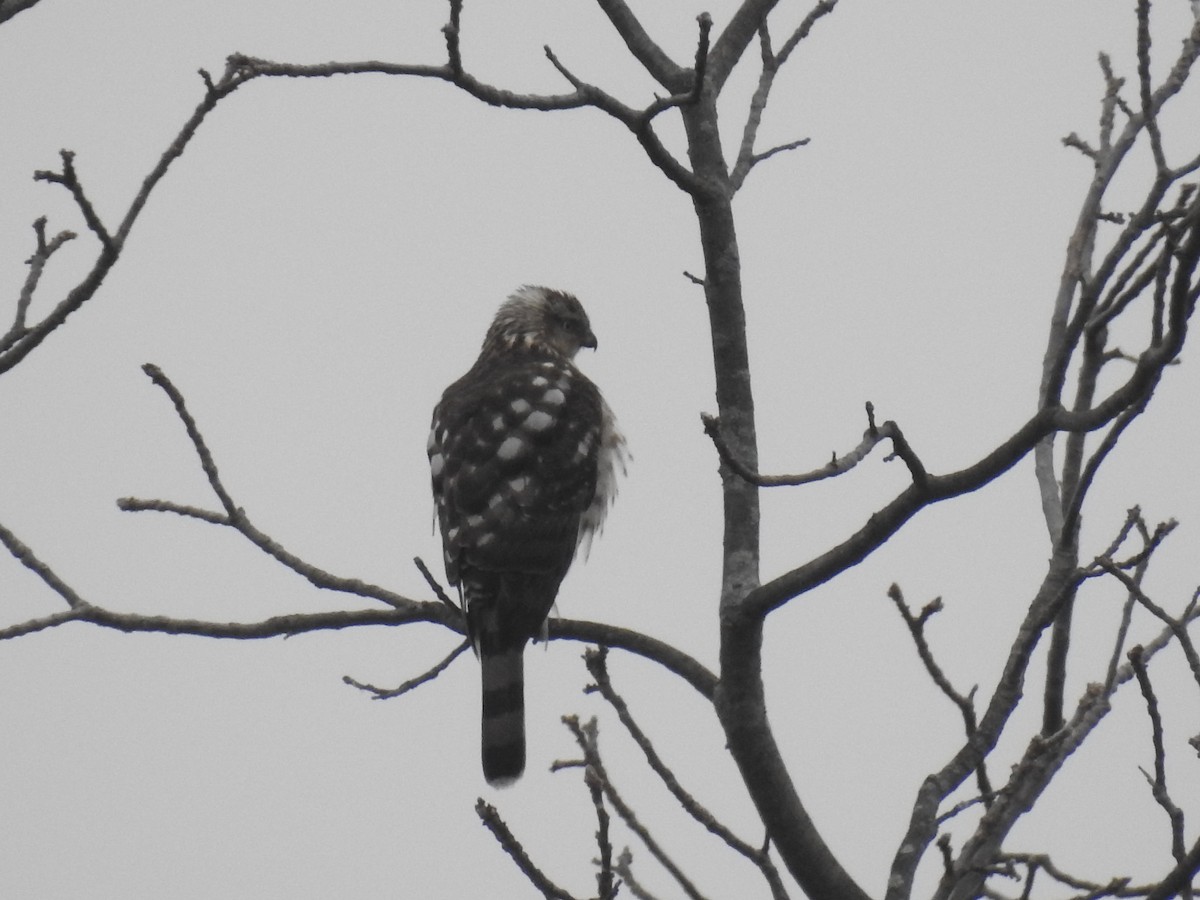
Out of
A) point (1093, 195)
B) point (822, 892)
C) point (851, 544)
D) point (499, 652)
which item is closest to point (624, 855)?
point (822, 892)

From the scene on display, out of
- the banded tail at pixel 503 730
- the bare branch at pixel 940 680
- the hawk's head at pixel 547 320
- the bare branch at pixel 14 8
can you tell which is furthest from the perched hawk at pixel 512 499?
the bare branch at pixel 14 8

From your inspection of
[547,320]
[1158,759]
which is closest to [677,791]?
[1158,759]

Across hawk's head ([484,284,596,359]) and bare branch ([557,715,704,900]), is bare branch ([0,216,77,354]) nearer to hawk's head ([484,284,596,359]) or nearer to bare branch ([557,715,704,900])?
bare branch ([557,715,704,900])

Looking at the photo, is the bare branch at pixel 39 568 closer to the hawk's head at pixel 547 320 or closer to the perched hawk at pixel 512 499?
the perched hawk at pixel 512 499

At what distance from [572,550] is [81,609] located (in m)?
1.93

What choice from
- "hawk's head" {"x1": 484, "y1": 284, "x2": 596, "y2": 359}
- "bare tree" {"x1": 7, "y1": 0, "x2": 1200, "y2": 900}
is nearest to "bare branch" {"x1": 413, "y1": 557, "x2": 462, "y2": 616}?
"bare tree" {"x1": 7, "y1": 0, "x2": 1200, "y2": 900}

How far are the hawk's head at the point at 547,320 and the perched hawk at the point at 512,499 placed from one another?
1015mm

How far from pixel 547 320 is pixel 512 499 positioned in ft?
7.75

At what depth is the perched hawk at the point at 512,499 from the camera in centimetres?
496

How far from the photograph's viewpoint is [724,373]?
3781 millimetres

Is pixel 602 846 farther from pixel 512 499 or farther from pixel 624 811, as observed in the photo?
pixel 512 499

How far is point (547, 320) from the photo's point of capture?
7562 millimetres

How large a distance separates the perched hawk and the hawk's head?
1.02 metres

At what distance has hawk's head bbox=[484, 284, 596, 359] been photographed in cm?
740
